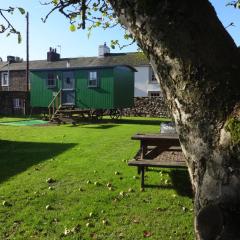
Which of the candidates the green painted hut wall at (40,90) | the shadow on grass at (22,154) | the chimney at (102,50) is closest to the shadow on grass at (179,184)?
the shadow on grass at (22,154)

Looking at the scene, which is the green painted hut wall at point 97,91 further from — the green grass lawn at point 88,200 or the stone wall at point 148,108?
the green grass lawn at point 88,200

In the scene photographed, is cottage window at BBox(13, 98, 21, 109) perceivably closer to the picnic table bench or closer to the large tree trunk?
the picnic table bench

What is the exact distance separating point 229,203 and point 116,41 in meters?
7.44

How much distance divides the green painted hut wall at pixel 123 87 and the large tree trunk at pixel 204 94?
28.8 m

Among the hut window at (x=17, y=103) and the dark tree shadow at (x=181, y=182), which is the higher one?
the dark tree shadow at (x=181, y=182)

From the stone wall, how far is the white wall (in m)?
6.06

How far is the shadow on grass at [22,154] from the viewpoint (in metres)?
10.3

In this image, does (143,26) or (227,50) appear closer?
(227,50)

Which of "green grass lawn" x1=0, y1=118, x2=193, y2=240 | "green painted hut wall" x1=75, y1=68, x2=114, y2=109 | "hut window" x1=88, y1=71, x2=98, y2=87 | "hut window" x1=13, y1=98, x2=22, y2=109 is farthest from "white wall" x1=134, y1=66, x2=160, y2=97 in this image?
"green grass lawn" x1=0, y1=118, x2=193, y2=240

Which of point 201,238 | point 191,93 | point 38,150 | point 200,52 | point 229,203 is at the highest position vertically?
point 200,52

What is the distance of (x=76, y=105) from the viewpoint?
31828 mm

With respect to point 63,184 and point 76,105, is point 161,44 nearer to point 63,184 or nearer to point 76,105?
point 63,184

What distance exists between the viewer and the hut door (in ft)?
105

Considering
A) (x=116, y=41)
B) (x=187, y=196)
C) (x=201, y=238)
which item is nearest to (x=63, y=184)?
(x=187, y=196)
